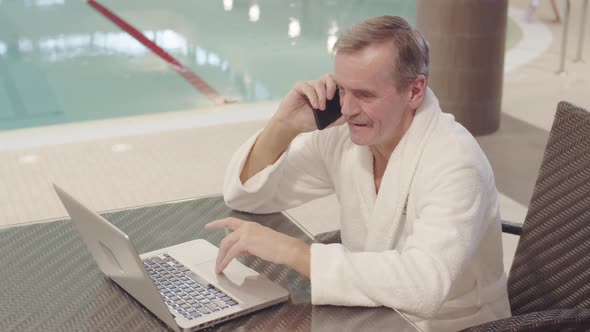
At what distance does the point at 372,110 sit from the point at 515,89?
402cm

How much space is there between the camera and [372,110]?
167cm

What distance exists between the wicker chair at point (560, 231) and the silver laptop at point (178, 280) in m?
0.61

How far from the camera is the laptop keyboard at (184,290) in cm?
145

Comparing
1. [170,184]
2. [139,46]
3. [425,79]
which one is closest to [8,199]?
[170,184]

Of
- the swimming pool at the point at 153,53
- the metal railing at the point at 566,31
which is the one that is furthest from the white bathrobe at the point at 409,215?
the swimming pool at the point at 153,53

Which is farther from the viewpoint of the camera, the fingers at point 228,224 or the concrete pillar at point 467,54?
the concrete pillar at point 467,54

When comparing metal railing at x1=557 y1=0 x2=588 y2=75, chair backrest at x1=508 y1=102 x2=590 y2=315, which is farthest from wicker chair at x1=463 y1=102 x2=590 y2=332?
metal railing at x1=557 y1=0 x2=588 y2=75

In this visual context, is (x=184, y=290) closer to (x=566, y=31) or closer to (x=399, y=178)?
(x=399, y=178)

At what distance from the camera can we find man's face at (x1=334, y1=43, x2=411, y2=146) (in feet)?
5.34

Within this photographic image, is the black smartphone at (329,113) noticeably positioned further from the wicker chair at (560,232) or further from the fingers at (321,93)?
the wicker chair at (560,232)

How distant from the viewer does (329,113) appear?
6.12 feet

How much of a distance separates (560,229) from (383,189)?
391mm

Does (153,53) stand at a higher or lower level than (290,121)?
lower

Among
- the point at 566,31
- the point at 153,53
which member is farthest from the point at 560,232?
the point at 153,53
